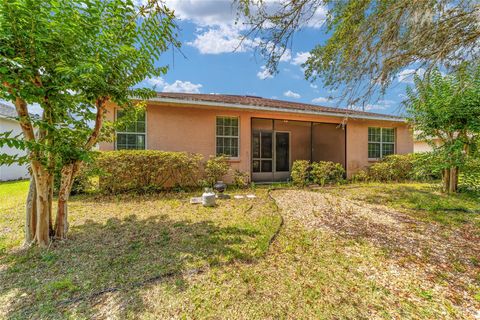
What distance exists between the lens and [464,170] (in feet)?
23.3

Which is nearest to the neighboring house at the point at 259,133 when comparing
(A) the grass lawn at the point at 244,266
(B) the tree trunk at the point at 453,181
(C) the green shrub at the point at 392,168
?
(C) the green shrub at the point at 392,168

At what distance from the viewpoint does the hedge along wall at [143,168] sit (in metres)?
6.72

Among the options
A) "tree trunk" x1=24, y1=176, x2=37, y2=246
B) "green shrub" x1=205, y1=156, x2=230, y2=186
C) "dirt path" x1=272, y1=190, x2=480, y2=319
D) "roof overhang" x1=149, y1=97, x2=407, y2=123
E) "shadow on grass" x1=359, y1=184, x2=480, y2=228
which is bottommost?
"dirt path" x1=272, y1=190, x2=480, y2=319

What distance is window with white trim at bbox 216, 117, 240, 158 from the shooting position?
29.8 feet

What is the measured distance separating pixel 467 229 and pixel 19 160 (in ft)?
26.4

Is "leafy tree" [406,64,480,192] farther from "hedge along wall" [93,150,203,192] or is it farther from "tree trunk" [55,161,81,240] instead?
"tree trunk" [55,161,81,240]

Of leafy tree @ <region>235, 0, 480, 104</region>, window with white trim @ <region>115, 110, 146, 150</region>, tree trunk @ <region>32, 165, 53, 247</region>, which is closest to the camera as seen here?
tree trunk @ <region>32, 165, 53, 247</region>

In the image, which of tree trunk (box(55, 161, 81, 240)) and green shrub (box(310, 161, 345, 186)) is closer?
tree trunk (box(55, 161, 81, 240))

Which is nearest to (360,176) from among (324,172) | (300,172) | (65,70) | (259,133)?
(324,172)

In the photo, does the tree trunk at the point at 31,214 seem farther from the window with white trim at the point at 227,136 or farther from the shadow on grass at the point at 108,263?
the window with white trim at the point at 227,136

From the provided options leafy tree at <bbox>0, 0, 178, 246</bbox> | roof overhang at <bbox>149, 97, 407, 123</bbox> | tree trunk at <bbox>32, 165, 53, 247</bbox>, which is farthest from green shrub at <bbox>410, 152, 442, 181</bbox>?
tree trunk at <bbox>32, 165, 53, 247</bbox>

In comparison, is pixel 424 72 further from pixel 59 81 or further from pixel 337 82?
pixel 59 81

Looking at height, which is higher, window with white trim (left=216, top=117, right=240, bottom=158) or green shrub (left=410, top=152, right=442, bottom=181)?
window with white trim (left=216, top=117, right=240, bottom=158)

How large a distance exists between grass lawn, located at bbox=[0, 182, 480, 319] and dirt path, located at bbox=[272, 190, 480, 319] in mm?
22
